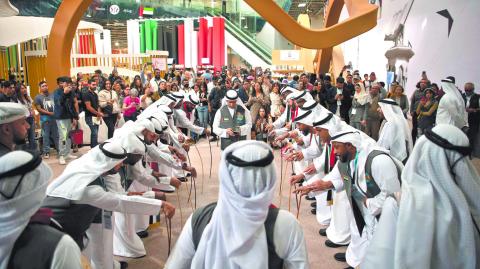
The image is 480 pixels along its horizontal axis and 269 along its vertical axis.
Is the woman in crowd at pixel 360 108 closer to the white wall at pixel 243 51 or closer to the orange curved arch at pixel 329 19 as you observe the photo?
the orange curved arch at pixel 329 19

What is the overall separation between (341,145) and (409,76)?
32.0ft

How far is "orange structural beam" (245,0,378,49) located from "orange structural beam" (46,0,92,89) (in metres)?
4.08

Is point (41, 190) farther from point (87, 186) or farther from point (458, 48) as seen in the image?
point (458, 48)

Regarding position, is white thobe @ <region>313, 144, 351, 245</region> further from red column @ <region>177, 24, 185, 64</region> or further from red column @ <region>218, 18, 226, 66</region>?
red column @ <region>177, 24, 185, 64</region>

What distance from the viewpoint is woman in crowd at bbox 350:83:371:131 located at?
9.59 metres

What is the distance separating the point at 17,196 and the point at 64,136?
7.63 meters

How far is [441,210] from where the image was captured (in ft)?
7.20

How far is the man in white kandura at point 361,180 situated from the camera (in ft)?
10.9

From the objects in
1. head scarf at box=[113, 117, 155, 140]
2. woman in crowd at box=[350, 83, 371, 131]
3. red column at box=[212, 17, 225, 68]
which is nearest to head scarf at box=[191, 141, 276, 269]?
head scarf at box=[113, 117, 155, 140]

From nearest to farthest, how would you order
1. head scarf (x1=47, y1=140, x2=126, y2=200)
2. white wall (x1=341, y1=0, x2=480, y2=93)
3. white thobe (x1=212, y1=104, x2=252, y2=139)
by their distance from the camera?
head scarf (x1=47, y1=140, x2=126, y2=200), white thobe (x1=212, y1=104, x2=252, y2=139), white wall (x1=341, y1=0, x2=480, y2=93)

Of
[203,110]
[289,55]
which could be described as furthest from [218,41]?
[203,110]

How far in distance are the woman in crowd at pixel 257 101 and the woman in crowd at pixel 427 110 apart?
370 centimetres

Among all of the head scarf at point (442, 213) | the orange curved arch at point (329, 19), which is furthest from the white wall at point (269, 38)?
the head scarf at point (442, 213)

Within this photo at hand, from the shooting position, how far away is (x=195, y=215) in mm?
2127
